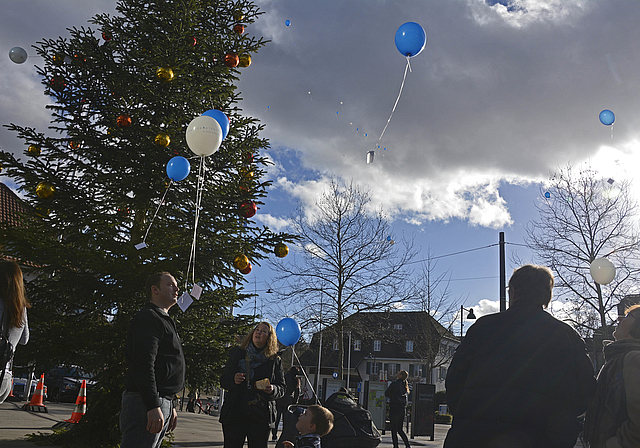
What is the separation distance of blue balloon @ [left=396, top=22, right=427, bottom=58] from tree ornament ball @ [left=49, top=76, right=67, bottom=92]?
5775mm

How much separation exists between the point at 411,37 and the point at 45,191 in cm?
579

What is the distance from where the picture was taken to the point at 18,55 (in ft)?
28.6

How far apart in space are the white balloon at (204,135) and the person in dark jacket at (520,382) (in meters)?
4.56

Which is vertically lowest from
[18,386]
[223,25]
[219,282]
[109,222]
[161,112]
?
[18,386]

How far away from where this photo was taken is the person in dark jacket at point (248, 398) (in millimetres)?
4480

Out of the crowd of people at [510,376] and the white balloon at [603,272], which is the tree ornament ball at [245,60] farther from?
the white balloon at [603,272]

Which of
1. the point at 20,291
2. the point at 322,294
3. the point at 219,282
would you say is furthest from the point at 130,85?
the point at 322,294

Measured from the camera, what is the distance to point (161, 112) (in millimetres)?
8562

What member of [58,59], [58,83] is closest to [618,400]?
[58,83]

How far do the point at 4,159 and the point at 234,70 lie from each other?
14.0ft

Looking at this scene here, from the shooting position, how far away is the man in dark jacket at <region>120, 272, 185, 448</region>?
3072 millimetres

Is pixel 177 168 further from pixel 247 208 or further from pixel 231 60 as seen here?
pixel 231 60

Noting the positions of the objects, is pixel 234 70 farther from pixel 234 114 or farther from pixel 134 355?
pixel 134 355

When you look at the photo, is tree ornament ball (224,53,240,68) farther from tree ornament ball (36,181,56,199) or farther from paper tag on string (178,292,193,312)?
paper tag on string (178,292,193,312)
